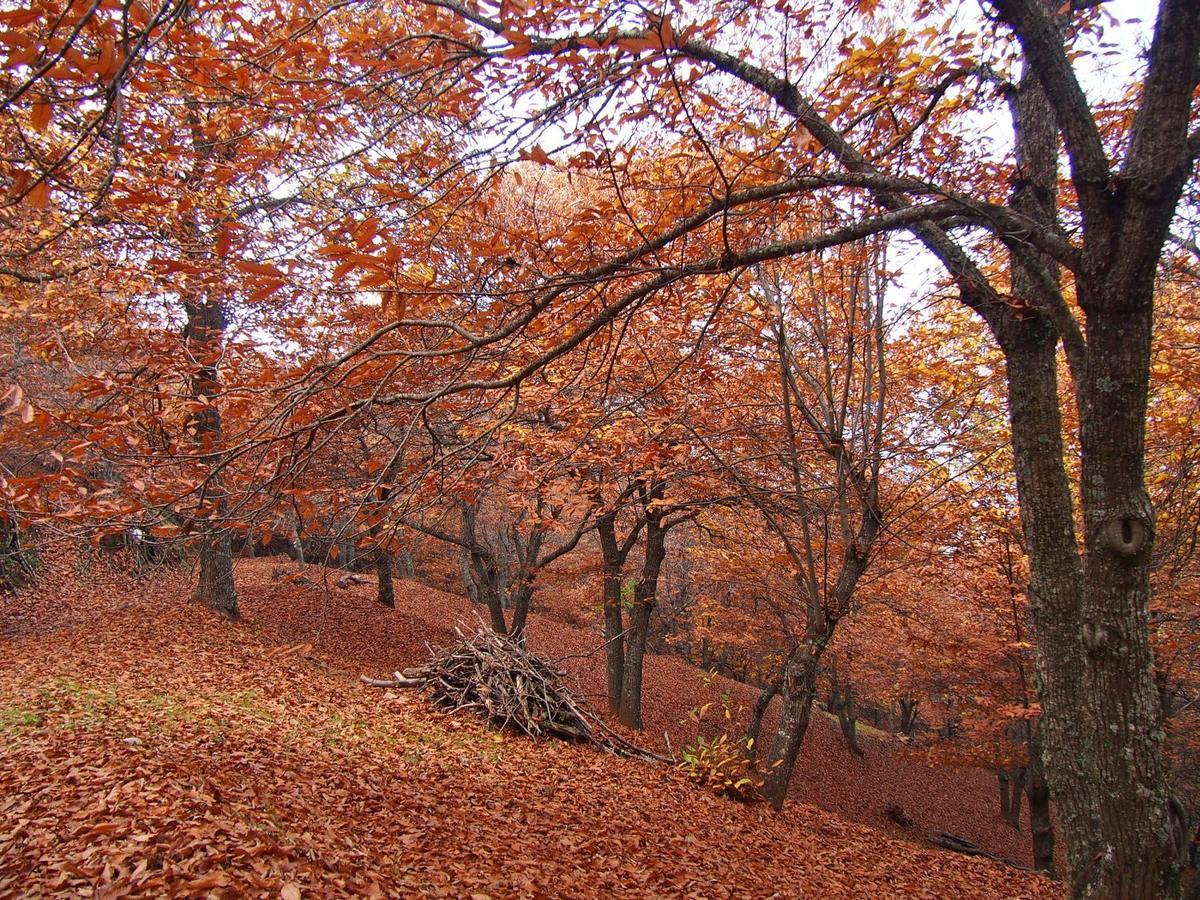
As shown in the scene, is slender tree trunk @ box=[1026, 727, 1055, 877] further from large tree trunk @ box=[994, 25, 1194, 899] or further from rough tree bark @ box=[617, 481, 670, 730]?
large tree trunk @ box=[994, 25, 1194, 899]

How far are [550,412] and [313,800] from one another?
5.27 m

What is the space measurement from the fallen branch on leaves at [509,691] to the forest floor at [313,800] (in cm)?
25

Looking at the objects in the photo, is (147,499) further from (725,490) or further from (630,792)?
(725,490)

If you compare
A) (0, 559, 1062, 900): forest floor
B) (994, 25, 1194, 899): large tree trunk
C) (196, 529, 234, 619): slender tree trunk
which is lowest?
(0, 559, 1062, 900): forest floor

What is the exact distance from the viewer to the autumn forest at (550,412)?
2496 millimetres

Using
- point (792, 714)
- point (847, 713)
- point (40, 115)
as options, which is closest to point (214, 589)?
point (792, 714)

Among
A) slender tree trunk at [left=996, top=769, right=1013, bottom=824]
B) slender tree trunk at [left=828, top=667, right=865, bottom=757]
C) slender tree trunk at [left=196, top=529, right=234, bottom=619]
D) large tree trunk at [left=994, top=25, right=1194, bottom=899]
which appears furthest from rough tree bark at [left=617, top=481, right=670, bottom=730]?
slender tree trunk at [left=996, top=769, right=1013, bottom=824]

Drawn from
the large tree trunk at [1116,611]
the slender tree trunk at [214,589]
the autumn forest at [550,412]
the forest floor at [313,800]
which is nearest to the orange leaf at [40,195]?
the autumn forest at [550,412]

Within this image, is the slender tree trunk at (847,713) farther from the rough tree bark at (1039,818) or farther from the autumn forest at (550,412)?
the rough tree bark at (1039,818)

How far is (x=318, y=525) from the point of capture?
2.59 m

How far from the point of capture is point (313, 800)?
411cm

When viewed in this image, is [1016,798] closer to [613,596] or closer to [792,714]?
[613,596]

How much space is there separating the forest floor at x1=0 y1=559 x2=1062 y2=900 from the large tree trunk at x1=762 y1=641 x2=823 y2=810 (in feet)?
1.28

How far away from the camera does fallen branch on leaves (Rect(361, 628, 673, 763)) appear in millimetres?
7285
